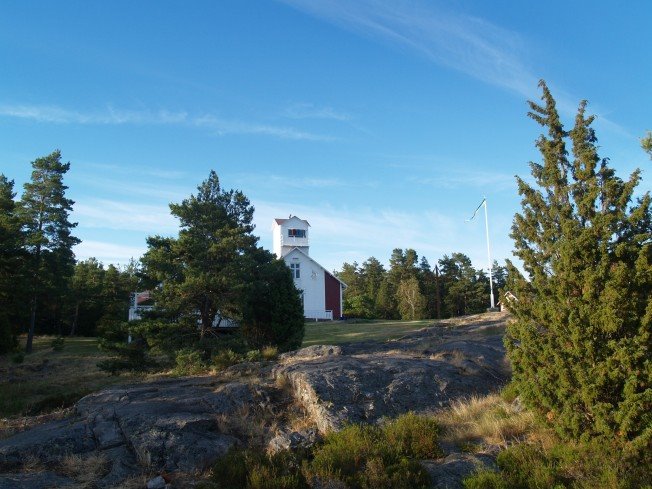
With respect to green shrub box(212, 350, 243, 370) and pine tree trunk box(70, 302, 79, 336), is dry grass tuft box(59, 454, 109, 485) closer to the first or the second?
green shrub box(212, 350, 243, 370)

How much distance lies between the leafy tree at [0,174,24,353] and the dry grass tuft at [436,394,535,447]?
74.8 ft

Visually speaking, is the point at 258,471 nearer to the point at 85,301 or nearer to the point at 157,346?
the point at 157,346

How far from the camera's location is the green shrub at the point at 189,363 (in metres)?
16.5

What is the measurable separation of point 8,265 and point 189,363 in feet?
47.4

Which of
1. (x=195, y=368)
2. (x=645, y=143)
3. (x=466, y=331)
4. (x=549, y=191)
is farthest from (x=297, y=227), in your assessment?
(x=549, y=191)

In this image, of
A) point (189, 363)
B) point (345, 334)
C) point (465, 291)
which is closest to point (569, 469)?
point (189, 363)

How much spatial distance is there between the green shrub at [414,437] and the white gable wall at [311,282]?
3747 cm

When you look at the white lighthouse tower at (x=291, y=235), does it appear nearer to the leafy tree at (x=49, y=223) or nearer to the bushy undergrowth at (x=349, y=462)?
the leafy tree at (x=49, y=223)

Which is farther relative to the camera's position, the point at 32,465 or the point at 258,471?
the point at 32,465

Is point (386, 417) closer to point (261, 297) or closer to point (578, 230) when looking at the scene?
point (578, 230)

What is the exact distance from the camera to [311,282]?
47281 mm

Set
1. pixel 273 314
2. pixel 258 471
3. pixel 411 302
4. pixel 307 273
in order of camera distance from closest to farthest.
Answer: pixel 258 471 → pixel 273 314 → pixel 307 273 → pixel 411 302

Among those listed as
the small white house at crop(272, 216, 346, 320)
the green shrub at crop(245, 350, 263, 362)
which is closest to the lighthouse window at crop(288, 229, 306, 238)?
the small white house at crop(272, 216, 346, 320)

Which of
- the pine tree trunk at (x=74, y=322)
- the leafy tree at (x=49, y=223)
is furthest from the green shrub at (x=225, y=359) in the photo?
the pine tree trunk at (x=74, y=322)
